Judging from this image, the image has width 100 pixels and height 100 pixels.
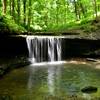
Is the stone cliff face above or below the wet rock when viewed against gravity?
above

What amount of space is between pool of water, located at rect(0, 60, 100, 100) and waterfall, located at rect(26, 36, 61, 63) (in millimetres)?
4480

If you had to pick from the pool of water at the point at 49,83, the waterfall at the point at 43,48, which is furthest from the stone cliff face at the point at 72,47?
the pool of water at the point at 49,83

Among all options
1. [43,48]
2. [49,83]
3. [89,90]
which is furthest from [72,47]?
[89,90]

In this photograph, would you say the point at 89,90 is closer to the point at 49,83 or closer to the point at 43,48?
the point at 49,83

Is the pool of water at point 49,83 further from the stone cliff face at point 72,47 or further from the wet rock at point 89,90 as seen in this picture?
the stone cliff face at point 72,47

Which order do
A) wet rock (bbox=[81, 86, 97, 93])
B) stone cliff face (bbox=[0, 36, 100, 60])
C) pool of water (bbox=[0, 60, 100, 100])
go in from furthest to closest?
stone cliff face (bbox=[0, 36, 100, 60]) < wet rock (bbox=[81, 86, 97, 93]) < pool of water (bbox=[0, 60, 100, 100])

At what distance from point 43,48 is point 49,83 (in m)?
10.2

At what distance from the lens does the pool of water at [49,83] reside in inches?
489

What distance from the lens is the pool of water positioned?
12416 millimetres

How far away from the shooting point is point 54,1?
56938 mm

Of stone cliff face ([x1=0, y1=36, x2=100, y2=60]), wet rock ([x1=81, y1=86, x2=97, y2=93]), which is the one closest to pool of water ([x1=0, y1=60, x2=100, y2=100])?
wet rock ([x1=81, y1=86, x2=97, y2=93])

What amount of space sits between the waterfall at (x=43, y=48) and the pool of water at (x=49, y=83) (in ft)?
14.7

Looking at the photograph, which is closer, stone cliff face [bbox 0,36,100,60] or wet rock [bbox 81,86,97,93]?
wet rock [bbox 81,86,97,93]

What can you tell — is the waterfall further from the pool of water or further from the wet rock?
the wet rock
